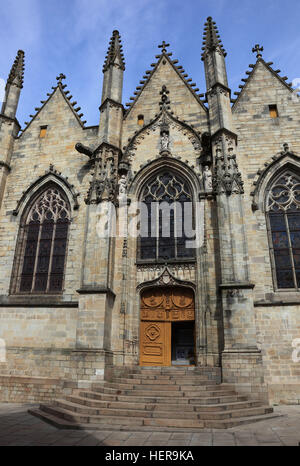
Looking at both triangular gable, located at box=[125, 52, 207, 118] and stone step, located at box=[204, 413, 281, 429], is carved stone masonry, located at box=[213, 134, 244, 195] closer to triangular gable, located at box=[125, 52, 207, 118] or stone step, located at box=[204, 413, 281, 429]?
triangular gable, located at box=[125, 52, 207, 118]

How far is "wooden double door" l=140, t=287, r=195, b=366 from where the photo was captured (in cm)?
1054

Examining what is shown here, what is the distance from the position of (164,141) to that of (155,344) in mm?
7573

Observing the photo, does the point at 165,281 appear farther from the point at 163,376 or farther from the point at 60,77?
the point at 60,77

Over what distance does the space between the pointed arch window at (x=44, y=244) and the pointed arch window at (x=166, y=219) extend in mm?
3091

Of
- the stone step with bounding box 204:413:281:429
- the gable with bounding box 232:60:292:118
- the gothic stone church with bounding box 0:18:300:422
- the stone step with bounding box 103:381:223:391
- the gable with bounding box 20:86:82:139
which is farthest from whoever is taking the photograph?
the gable with bounding box 20:86:82:139

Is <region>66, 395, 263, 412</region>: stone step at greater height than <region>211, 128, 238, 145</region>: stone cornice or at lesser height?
lesser

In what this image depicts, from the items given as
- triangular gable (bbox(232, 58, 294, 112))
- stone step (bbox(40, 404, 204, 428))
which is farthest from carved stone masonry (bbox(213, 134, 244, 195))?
stone step (bbox(40, 404, 204, 428))

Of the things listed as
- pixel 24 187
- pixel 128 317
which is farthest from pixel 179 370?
pixel 24 187

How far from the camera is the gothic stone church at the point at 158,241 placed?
9.75 meters

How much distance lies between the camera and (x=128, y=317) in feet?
35.2

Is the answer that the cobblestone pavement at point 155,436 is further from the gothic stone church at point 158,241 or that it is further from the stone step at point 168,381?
the gothic stone church at point 158,241

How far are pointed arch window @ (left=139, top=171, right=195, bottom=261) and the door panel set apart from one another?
7.46ft

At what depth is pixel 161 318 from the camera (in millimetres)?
10898

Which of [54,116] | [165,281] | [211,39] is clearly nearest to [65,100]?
[54,116]
